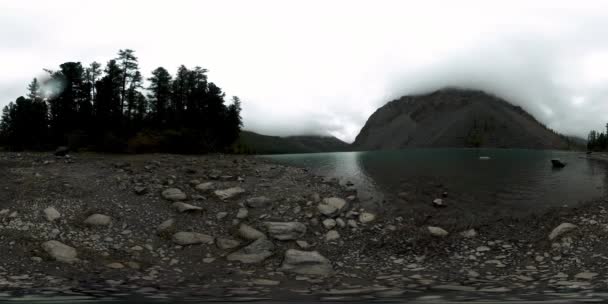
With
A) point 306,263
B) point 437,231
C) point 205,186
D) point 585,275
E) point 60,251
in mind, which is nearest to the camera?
point 585,275

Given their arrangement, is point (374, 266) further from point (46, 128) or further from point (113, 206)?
point (46, 128)

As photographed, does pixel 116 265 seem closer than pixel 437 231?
Yes

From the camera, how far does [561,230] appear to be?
10.9 m

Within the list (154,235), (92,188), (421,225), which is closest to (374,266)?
(421,225)

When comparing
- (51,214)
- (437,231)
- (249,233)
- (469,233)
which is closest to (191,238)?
(249,233)

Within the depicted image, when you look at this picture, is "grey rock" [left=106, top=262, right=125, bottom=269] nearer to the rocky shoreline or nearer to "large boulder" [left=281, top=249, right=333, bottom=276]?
the rocky shoreline

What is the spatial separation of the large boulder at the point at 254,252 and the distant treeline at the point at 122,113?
3598cm

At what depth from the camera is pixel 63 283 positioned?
741 centimetres

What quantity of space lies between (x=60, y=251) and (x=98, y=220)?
229 cm

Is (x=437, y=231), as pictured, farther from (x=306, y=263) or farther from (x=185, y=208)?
(x=185, y=208)

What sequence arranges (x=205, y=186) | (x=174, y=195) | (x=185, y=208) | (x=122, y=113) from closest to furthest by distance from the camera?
(x=185, y=208) < (x=174, y=195) < (x=205, y=186) < (x=122, y=113)

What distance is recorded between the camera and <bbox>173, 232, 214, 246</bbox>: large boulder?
34.5ft

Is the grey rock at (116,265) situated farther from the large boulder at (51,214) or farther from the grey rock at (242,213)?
the grey rock at (242,213)

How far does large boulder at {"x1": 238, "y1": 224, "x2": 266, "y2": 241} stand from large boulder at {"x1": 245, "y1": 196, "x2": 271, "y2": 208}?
226 cm
